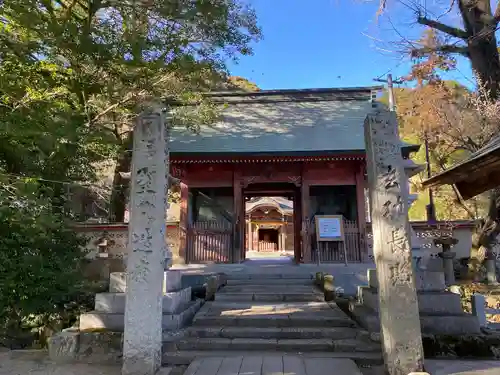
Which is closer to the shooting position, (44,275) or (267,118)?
(44,275)

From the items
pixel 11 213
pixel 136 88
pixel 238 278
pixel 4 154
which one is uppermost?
pixel 136 88

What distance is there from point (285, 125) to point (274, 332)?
1166cm

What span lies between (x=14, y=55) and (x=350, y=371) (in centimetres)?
718

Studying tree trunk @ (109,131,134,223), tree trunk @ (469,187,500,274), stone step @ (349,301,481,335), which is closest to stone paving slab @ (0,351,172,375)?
stone step @ (349,301,481,335)

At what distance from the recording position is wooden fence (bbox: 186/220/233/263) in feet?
40.5

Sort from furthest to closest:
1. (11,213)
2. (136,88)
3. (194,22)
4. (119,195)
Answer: (119,195), (136,88), (194,22), (11,213)

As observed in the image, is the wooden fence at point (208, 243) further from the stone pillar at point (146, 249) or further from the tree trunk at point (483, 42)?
the tree trunk at point (483, 42)

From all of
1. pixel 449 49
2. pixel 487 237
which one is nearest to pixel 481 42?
pixel 449 49

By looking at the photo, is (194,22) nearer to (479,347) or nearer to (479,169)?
(479,169)

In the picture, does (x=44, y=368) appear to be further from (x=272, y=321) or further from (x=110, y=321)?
(x=272, y=321)

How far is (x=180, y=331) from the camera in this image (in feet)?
17.2

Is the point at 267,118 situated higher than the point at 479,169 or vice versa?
the point at 267,118

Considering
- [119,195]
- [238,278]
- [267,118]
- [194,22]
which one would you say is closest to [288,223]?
[267,118]

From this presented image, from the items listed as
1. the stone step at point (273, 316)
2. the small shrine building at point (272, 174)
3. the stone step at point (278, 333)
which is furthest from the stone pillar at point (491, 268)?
the stone step at point (278, 333)
